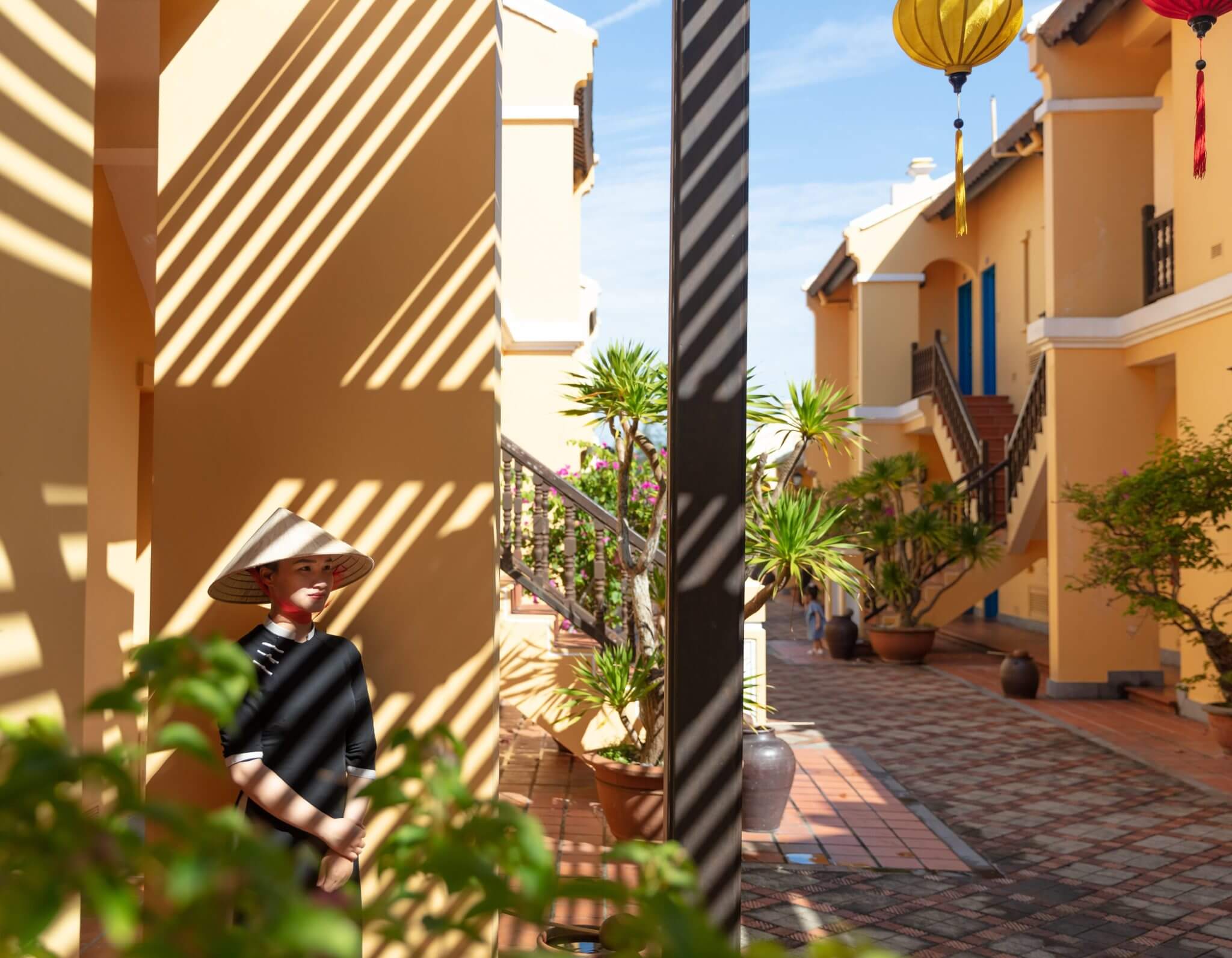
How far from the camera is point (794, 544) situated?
5184 millimetres

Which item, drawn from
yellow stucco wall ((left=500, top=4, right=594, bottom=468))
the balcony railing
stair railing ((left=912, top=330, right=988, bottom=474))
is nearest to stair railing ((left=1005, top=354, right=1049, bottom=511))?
stair railing ((left=912, top=330, right=988, bottom=474))

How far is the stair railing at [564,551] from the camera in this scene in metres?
6.85

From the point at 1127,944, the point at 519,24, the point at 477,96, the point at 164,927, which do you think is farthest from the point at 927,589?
the point at 164,927

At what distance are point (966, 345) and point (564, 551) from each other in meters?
13.7

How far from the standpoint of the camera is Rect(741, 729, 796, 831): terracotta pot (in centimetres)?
602

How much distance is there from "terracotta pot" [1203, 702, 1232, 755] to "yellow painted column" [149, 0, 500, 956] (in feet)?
22.3

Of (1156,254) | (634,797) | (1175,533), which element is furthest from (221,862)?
(1156,254)

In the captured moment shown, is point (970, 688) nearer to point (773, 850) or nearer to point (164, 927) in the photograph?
point (773, 850)

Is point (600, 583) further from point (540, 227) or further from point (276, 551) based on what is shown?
point (540, 227)

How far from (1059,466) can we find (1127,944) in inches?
272

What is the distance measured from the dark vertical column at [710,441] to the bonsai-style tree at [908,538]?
1065 cm

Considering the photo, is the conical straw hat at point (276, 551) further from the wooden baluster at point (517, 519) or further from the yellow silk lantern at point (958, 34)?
the wooden baluster at point (517, 519)

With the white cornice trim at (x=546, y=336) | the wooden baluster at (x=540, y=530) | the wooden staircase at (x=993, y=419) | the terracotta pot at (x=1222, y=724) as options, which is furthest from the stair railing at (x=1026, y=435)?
the wooden baluster at (x=540, y=530)

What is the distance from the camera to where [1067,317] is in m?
10.9
